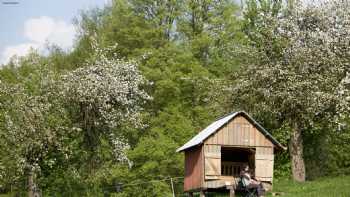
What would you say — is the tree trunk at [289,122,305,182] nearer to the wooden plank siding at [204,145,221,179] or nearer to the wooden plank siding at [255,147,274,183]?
the wooden plank siding at [255,147,274,183]

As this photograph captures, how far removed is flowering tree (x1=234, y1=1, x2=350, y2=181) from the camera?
126 ft

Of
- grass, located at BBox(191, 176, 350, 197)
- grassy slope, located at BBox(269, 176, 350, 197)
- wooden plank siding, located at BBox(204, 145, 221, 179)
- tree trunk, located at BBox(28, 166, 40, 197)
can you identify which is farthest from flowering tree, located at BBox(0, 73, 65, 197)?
grassy slope, located at BBox(269, 176, 350, 197)

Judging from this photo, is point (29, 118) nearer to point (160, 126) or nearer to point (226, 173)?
point (226, 173)

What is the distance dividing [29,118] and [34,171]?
9.20 feet

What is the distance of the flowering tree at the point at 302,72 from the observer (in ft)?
126

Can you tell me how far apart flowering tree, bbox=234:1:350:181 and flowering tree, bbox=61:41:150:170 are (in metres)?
7.05

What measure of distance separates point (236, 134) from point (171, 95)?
20327 mm

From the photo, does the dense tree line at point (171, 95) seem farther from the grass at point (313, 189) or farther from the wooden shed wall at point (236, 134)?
the wooden shed wall at point (236, 134)

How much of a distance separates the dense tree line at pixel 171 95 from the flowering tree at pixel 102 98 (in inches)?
2.5

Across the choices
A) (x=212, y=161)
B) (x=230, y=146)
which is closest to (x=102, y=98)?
(x=212, y=161)

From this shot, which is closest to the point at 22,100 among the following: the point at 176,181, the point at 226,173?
the point at 226,173

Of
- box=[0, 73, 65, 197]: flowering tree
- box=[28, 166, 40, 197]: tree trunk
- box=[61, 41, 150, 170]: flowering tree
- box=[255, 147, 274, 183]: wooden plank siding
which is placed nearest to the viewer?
box=[255, 147, 274, 183]: wooden plank siding

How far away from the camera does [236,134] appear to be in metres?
30.0

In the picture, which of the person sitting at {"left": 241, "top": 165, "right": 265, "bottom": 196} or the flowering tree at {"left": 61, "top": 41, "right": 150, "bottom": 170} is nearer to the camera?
the person sitting at {"left": 241, "top": 165, "right": 265, "bottom": 196}
